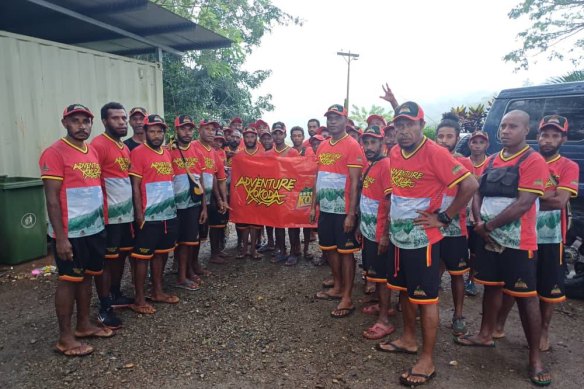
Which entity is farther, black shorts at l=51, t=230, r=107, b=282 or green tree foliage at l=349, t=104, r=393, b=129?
green tree foliage at l=349, t=104, r=393, b=129

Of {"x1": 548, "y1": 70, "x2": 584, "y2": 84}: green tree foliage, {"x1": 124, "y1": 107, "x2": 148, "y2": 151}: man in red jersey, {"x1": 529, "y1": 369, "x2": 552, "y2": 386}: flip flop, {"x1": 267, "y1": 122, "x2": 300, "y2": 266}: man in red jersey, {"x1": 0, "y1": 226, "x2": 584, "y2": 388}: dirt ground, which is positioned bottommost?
{"x1": 0, "y1": 226, "x2": 584, "y2": 388}: dirt ground

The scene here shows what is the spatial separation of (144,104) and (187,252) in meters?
3.89

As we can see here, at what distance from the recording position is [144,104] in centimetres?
740

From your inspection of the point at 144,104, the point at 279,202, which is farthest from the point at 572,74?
the point at 144,104

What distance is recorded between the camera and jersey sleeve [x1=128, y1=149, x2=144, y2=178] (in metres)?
3.82

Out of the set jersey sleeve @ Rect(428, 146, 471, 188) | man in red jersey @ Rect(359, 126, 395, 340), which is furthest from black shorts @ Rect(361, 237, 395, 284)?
jersey sleeve @ Rect(428, 146, 471, 188)

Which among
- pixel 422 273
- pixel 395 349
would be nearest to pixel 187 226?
pixel 395 349

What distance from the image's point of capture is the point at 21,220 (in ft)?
16.8

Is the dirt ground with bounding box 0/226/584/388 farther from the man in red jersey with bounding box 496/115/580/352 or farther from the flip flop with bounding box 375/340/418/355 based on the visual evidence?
the man in red jersey with bounding box 496/115/580/352

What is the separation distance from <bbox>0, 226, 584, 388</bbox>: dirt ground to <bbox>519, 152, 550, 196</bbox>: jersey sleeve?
55.4 inches

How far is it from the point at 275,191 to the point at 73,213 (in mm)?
2983

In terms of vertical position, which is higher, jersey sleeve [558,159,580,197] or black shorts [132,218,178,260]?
jersey sleeve [558,159,580,197]

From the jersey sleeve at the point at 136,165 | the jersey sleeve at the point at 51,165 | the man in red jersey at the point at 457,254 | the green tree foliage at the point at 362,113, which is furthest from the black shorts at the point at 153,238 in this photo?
the green tree foliage at the point at 362,113

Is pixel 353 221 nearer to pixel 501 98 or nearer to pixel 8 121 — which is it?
pixel 501 98
